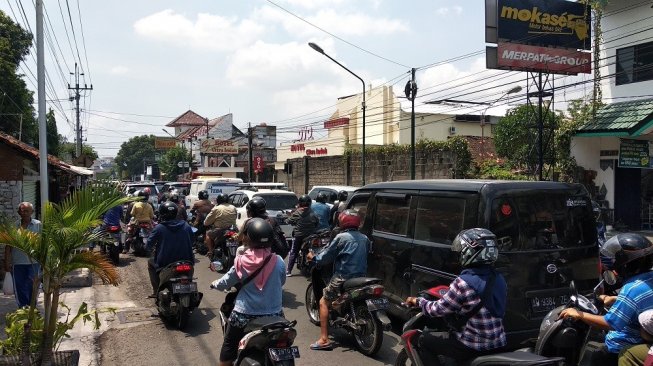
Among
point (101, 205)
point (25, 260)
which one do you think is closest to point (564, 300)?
point (101, 205)

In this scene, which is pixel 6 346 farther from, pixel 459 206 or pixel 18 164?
pixel 18 164

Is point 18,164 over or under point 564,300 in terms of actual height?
over

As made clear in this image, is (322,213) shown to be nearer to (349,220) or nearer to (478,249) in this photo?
(349,220)

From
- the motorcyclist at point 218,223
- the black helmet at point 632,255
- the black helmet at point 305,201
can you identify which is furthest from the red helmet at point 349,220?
the motorcyclist at point 218,223

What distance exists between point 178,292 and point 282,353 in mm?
3195

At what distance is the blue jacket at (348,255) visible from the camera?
5.82 m

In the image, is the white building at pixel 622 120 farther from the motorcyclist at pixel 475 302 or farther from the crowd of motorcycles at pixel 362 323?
the motorcyclist at pixel 475 302

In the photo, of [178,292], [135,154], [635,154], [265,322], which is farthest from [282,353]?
[135,154]

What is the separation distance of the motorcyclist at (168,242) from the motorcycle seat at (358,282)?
236cm

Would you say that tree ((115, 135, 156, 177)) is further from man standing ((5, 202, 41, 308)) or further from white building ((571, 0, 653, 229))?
man standing ((5, 202, 41, 308))

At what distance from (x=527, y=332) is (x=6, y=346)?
14.8 ft

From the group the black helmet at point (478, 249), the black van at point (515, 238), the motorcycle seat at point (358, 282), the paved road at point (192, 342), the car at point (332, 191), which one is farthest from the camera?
the car at point (332, 191)

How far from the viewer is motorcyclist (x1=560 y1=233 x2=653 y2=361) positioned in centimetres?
316

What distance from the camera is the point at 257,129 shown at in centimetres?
6800
